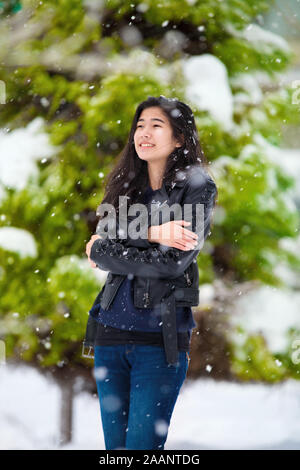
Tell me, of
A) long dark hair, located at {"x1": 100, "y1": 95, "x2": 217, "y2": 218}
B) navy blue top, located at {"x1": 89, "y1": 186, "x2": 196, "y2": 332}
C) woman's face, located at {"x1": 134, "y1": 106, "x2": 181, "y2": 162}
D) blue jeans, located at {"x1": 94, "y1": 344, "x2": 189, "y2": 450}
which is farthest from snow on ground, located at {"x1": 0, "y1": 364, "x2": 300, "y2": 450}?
woman's face, located at {"x1": 134, "y1": 106, "x2": 181, "y2": 162}

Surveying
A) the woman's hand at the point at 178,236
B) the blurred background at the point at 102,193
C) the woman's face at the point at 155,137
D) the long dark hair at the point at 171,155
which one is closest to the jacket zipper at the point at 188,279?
the woman's hand at the point at 178,236

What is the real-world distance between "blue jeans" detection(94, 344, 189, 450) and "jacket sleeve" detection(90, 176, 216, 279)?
10.3 inches

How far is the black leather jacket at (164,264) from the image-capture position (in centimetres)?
Answer: 177

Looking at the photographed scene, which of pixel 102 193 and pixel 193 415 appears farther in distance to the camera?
pixel 193 415

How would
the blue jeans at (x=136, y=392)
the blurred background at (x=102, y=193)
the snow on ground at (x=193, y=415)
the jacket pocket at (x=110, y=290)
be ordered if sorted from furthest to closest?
the snow on ground at (x=193, y=415), the blurred background at (x=102, y=193), the jacket pocket at (x=110, y=290), the blue jeans at (x=136, y=392)

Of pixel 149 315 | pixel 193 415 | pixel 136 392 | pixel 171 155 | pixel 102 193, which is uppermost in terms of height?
pixel 171 155

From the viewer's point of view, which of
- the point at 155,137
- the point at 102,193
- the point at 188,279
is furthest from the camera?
the point at 102,193

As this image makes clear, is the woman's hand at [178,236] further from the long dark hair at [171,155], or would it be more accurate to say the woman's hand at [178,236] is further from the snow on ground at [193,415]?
the snow on ground at [193,415]

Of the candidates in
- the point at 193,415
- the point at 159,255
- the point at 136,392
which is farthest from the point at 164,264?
the point at 193,415

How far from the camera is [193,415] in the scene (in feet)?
15.9

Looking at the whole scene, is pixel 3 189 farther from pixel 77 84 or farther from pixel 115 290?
pixel 115 290

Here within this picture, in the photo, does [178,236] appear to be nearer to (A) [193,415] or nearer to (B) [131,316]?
(B) [131,316]

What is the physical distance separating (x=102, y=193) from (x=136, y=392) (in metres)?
2.65

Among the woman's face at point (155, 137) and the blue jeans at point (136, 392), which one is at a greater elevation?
the woman's face at point (155, 137)
